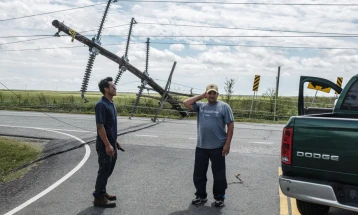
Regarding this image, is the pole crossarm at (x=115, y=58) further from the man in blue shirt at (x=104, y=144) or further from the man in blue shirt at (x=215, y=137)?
the man in blue shirt at (x=215, y=137)

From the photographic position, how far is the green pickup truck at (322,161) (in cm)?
407

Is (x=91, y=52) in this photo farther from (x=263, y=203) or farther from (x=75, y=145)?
(x=263, y=203)

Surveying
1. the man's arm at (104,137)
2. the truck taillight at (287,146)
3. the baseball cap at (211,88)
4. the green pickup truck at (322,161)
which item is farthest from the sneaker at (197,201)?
the truck taillight at (287,146)

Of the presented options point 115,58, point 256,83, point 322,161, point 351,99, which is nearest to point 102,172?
point 322,161

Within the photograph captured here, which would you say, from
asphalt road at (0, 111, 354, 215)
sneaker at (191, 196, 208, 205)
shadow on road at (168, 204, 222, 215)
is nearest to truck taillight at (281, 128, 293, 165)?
asphalt road at (0, 111, 354, 215)

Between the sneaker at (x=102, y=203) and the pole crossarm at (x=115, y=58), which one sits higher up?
the pole crossarm at (x=115, y=58)

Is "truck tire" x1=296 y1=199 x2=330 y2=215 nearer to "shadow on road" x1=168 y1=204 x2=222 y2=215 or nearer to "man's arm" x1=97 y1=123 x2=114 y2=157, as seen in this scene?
"shadow on road" x1=168 y1=204 x2=222 y2=215

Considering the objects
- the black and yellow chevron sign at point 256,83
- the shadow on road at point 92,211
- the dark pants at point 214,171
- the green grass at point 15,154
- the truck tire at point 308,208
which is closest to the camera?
the truck tire at point 308,208

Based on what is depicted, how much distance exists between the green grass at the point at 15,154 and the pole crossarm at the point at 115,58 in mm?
7171

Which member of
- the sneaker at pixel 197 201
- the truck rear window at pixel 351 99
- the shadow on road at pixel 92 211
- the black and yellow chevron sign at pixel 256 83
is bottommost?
the shadow on road at pixel 92 211

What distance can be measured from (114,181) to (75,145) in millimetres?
4294

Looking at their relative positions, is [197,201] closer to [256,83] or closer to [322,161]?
[322,161]

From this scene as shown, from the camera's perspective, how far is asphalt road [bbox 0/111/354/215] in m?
5.75

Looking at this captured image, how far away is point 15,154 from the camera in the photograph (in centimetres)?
964
